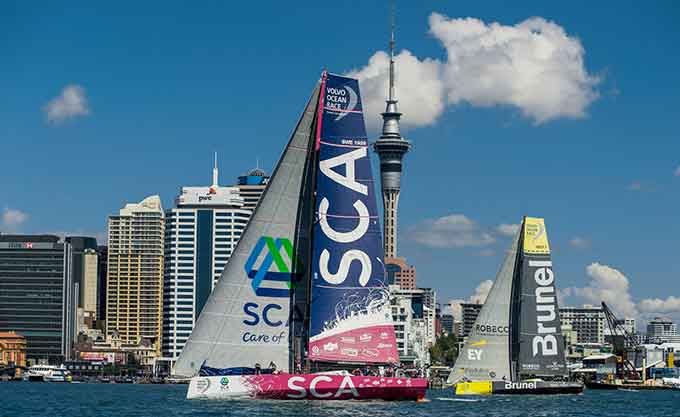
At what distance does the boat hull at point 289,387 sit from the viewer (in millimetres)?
65625

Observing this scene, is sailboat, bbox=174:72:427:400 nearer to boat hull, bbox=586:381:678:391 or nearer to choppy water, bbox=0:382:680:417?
choppy water, bbox=0:382:680:417

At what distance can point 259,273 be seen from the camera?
67.2 meters

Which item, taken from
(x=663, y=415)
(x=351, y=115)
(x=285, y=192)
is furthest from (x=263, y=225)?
(x=663, y=415)

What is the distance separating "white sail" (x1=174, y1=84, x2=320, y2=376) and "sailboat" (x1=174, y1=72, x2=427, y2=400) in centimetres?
5

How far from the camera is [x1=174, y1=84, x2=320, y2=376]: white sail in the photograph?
6600cm

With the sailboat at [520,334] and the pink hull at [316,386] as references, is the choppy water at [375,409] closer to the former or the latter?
the pink hull at [316,386]

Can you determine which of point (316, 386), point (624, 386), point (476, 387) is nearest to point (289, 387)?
point (316, 386)

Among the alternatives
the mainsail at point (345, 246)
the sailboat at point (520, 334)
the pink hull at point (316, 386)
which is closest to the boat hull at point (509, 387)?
the sailboat at point (520, 334)

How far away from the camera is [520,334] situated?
99.0 m

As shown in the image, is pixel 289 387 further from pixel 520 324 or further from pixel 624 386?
pixel 624 386

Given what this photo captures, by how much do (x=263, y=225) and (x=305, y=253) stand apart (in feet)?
9.07

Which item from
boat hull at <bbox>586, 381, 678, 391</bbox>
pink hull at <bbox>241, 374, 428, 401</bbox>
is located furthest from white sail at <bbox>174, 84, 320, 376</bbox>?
boat hull at <bbox>586, 381, 678, 391</bbox>

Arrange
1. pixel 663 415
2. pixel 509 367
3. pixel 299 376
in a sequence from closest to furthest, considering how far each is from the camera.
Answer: pixel 299 376, pixel 663 415, pixel 509 367

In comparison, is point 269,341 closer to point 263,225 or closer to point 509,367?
point 263,225
